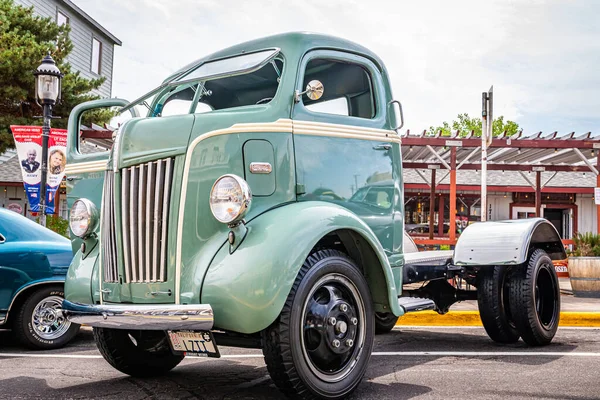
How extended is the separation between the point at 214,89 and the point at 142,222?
169 centimetres

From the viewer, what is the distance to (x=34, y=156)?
11.7m

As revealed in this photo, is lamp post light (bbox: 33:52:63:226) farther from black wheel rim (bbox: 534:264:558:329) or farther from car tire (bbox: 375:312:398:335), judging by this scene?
black wheel rim (bbox: 534:264:558:329)

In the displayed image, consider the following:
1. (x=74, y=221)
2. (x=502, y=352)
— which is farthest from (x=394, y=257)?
(x=74, y=221)

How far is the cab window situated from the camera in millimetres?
5074

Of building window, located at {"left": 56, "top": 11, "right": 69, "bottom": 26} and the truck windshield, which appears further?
building window, located at {"left": 56, "top": 11, "right": 69, "bottom": 26}

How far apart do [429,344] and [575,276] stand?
5.55 meters

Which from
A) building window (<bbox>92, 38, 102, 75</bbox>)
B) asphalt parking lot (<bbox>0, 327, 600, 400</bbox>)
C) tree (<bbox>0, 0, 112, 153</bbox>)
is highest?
building window (<bbox>92, 38, 102, 75</bbox>)

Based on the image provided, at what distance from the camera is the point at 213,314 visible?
370cm

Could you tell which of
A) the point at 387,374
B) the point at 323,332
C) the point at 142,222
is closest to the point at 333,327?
the point at 323,332

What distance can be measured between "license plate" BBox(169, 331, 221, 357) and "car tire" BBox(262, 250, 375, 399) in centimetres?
30

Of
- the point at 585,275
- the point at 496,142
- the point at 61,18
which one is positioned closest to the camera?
the point at 585,275

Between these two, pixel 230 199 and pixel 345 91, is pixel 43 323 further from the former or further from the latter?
pixel 345 91

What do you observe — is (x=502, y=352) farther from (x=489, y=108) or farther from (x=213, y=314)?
(x=489, y=108)

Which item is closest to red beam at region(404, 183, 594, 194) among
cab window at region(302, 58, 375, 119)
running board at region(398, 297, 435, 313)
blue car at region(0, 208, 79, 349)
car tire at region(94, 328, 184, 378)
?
blue car at region(0, 208, 79, 349)
